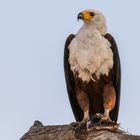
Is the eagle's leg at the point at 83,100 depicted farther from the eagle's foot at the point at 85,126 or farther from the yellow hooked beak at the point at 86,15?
the eagle's foot at the point at 85,126

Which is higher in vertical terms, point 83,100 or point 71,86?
point 71,86

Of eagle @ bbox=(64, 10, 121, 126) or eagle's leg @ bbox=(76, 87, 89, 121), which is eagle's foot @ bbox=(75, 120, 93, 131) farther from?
eagle's leg @ bbox=(76, 87, 89, 121)

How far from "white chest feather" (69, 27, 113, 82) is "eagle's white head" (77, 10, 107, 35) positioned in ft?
0.83

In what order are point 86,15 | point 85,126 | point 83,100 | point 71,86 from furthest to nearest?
1. point 71,86
2. point 86,15
3. point 83,100
4. point 85,126

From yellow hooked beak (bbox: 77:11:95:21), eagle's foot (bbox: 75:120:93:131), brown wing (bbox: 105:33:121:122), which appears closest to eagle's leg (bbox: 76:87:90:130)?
brown wing (bbox: 105:33:121:122)

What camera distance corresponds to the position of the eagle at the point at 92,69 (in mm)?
9484

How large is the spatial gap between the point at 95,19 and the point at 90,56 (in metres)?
0.94

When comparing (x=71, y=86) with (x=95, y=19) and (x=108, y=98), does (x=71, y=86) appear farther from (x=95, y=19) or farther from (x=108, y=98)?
(x=95, y=19)

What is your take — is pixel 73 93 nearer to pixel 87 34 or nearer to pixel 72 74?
pixel 72 74

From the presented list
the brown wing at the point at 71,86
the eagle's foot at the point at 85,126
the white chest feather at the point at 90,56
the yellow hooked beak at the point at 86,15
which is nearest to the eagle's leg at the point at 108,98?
the white chest feather at the point at 90,56

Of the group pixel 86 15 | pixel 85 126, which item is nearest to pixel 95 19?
pixel 86 15

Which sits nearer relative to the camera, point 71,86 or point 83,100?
point 83,100

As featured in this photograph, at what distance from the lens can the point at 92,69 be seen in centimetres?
948

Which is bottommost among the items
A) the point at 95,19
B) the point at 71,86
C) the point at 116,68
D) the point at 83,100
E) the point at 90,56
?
the point at 83,100
